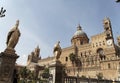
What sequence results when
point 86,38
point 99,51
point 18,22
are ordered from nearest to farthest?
point 18,22
point 99,51
point 86,38

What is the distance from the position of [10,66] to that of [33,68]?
268ft

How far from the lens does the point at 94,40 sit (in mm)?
78875

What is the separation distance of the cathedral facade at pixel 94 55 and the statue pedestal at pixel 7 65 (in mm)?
48103

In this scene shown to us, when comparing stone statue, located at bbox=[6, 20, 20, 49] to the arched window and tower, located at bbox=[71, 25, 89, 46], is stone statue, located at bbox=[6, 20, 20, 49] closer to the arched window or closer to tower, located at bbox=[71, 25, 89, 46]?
the arched window

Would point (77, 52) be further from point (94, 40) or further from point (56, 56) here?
point (56, 56)

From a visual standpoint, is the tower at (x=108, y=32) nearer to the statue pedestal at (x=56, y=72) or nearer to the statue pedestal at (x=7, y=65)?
the statue pedestal at (x=56, y=72)

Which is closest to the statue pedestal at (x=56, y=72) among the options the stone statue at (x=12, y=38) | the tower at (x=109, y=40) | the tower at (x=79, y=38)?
the stone statue at (x=12, y=38)

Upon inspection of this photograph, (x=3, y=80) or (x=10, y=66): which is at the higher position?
(x=10, y=66)

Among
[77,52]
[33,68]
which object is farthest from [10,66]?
[33,68]

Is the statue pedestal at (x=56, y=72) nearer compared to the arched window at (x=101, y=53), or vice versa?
the statue pedestal at (x=56, y=72)

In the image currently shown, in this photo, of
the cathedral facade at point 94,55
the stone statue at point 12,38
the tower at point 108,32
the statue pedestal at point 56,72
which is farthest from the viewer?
the tower at point 108,32

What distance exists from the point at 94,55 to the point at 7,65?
66460mm

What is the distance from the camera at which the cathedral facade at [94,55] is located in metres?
60.4

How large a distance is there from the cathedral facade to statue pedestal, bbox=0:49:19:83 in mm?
48103
